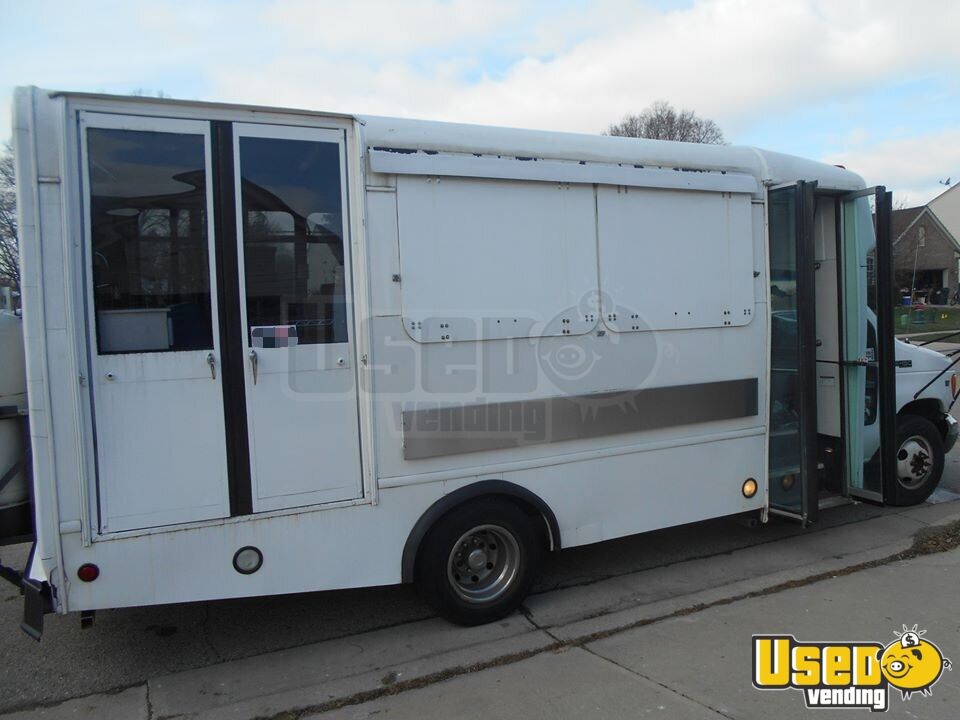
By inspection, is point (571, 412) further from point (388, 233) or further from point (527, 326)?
point (388, 233)

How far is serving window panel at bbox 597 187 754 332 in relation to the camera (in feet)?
14.2

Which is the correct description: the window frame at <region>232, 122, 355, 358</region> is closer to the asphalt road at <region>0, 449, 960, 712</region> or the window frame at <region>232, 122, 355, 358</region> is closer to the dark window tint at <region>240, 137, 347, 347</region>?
the dark window tint at <region>240, 137, 347, 347</region>

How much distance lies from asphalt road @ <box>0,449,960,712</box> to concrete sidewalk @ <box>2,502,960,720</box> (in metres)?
0.13

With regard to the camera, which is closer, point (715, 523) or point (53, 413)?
point (53, 413)

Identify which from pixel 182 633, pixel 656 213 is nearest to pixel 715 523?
pixel 656 213

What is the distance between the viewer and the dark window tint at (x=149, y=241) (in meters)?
3.23

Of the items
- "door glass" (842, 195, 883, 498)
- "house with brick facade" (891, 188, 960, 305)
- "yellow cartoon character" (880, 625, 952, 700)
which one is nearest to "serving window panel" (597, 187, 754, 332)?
"door glass" (842, 195, 883, 498)

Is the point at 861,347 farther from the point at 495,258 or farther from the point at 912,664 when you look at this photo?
the point at 495,258

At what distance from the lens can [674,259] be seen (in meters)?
4.51

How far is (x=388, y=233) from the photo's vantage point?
146 inches

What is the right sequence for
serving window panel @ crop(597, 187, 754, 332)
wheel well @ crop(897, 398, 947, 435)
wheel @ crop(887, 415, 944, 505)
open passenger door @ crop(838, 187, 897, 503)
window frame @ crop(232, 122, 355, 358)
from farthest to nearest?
1. wheel well @ crop(897, 398, 947, 435)
2. wheel @ crop(887, 415, 944, 505)
3. open passenger door @ crop(838, 187, 897, 503)
4. serving window panel @ crop(597, 187, 754, 332)
5. window frame @ crop(232, 122, 355, 358)

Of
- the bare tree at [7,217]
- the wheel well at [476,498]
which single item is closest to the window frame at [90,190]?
the wheel well at [476,498]

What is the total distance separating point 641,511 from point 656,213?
1877 mm

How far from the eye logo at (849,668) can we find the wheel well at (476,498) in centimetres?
125
